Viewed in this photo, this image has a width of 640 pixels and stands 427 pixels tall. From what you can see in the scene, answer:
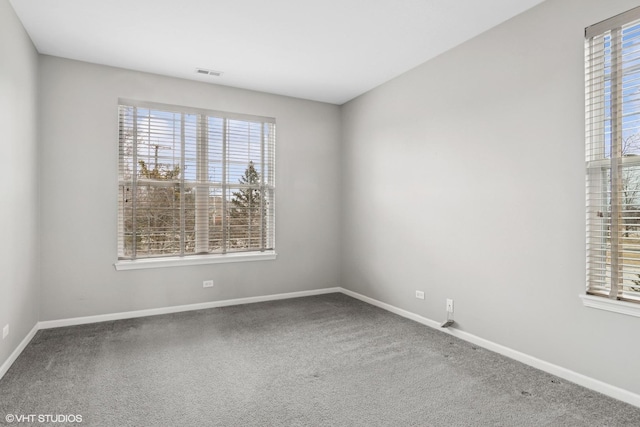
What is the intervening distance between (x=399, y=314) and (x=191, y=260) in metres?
2.46

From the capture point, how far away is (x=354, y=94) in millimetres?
4621

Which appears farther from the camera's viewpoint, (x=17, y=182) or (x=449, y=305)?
(x=449, y=305)

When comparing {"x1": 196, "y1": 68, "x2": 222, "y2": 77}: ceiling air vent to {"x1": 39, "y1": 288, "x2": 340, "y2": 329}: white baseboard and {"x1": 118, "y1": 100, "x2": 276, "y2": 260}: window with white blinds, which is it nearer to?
{"x1": 118, "y1": 100, "x2": 276, "y2": 260}: window with white blinds

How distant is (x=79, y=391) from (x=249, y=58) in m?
3.09

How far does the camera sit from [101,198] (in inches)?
145

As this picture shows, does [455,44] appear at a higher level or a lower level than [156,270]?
higher

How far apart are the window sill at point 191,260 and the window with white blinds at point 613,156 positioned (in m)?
3.35

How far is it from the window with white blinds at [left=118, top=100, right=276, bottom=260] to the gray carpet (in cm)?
101

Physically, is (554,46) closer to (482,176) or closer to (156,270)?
(482,176)

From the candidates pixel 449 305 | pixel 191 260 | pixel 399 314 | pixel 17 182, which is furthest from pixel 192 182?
pixel 449 305

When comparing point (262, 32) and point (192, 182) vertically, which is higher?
point (262, 32)

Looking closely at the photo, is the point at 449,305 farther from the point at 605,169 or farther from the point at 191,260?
the point at 191,260

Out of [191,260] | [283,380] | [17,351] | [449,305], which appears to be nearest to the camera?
[283,380]

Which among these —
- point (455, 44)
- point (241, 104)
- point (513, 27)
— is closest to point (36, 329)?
point (241, 104)
